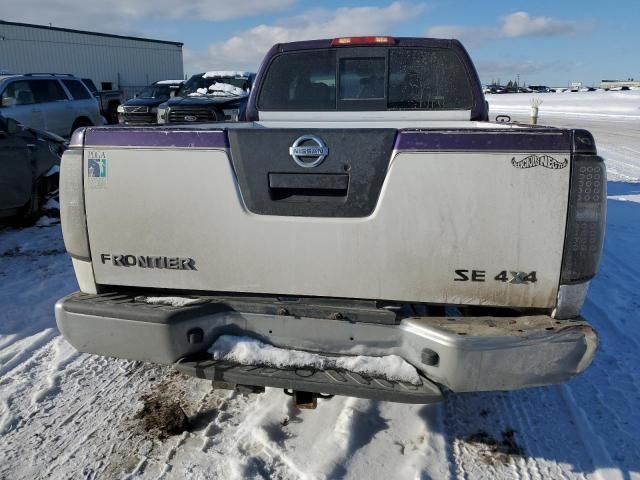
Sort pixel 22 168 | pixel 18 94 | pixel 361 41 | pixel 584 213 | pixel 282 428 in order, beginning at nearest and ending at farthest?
pixel 584 213 < pixel 282 428 < pixel 361 41 < pixel 22 168 < pixel 18 94

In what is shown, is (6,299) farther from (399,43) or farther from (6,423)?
(399,43)

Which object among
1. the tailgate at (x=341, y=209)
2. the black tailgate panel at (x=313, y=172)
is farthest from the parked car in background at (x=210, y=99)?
the black tailgate panel at (x=313, y=172)

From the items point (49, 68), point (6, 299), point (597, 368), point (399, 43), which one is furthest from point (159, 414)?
point (49, 68)

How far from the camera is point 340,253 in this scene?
2553mm

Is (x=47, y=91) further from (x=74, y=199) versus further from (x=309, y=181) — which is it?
(x=309, y=181)

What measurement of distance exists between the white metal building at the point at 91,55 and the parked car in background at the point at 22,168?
27.2 meters

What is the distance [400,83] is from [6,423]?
12.0 feet

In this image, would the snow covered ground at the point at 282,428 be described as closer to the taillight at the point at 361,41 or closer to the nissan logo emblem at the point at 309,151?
the nissan logo emblem at the point at 309,151

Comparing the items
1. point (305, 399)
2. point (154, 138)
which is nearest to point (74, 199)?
point (154, 138)

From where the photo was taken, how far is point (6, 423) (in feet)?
10.3

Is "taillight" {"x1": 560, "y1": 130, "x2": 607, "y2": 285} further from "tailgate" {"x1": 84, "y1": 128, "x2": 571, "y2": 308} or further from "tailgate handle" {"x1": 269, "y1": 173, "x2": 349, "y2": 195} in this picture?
"tailgate handle" {"x1": 269, "y1": 173, "x2": 349, "y2": 195}

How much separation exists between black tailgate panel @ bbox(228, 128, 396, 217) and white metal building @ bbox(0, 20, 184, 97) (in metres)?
32.9

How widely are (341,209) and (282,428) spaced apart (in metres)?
1.36

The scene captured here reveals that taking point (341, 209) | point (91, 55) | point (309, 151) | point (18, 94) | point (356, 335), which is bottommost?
point (356, 335)
